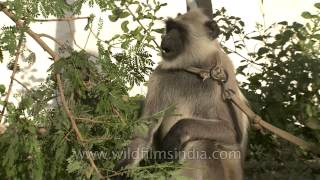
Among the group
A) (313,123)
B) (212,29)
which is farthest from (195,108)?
(313,123)

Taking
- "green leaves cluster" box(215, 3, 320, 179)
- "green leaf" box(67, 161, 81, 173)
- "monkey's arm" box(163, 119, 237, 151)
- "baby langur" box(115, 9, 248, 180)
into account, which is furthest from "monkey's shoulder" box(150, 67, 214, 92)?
"green leaf" box(67, 161, 81, 173)

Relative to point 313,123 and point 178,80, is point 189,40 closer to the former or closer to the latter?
point 178,80

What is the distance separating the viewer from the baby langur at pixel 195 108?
13.0 ft

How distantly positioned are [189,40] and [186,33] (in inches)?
2.2

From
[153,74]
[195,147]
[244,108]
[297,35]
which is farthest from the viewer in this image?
[297,35]

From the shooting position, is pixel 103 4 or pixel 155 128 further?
pixel 155 128

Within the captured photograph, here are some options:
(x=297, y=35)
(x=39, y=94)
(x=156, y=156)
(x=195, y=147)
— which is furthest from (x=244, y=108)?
(x=297, y=35)

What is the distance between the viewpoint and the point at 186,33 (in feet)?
14.0

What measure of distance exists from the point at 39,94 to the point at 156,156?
120cm

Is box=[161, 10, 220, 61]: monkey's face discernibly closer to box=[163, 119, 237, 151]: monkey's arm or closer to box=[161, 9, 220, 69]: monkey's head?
box=[161, 9, 220, 69]: monkey's head

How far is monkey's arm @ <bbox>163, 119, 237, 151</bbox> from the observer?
3908 millimetres

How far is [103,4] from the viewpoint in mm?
3080

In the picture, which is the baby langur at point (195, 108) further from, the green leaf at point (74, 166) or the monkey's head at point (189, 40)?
the green leaf at point (74, 166)

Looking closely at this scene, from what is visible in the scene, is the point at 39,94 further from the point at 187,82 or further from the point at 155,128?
the point at 187,82
